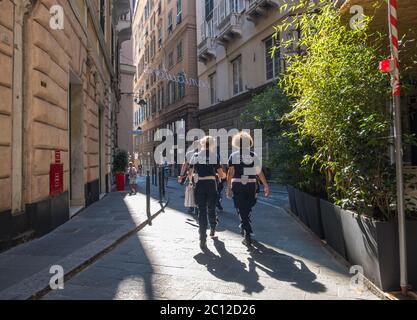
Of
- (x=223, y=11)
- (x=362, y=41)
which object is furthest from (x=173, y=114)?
(x=362, y=41)

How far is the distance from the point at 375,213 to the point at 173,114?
1211 inches

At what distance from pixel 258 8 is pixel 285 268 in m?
17.3

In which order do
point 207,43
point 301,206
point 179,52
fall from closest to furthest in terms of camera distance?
point 301,206 < point 207,43 < point 179,52

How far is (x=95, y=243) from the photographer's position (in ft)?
19.4

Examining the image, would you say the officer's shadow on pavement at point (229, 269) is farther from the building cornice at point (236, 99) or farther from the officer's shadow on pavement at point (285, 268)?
the building cornice at point (236, 99)

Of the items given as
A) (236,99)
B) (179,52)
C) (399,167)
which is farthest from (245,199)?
(179,52)

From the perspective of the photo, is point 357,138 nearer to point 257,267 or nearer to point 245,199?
point 257,267

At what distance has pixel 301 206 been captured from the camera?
316 inches

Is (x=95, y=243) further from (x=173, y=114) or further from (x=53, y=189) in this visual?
(x=173, y=114)

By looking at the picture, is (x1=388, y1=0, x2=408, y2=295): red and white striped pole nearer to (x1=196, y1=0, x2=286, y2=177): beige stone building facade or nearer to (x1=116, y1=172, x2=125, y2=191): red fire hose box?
(x1=196, y1=0, x2=286, y2=177): beige stone building facade

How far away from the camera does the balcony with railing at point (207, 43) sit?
26.3m

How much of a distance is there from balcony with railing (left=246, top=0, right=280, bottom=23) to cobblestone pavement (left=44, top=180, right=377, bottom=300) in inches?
576

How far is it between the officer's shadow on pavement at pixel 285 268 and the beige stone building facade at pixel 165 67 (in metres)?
24.0

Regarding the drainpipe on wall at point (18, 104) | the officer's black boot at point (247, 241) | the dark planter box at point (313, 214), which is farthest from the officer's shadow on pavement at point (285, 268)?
the drainpipe on wall at point (18, 104)
